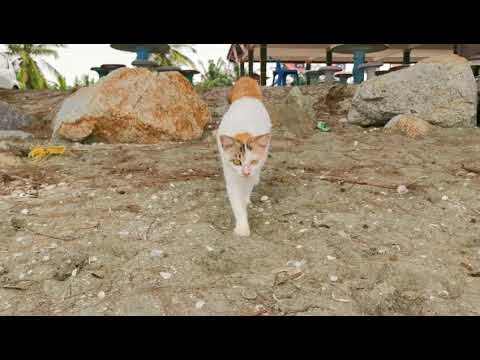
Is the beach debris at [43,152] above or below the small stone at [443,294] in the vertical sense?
above

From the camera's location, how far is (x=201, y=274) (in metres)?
2.44

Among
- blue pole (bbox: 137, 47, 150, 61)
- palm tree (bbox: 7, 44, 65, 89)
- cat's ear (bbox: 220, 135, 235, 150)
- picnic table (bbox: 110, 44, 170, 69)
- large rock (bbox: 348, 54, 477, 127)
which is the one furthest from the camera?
palm tree (bbox: 7, 44, 65, 89)

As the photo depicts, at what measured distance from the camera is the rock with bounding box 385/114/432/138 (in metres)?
6.30

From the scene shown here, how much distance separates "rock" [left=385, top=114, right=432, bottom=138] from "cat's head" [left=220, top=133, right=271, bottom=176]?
4.22m

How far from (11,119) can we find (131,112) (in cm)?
306

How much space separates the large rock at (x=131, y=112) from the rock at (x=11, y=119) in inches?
62.1

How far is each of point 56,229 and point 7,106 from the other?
595 cm

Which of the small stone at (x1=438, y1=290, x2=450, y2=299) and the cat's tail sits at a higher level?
the cat's tail

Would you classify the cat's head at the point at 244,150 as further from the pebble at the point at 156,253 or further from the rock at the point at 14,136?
the rock at the point at 14,136

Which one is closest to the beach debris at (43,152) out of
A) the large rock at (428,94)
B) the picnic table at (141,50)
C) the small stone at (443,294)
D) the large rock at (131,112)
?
the large rock at (131,112)

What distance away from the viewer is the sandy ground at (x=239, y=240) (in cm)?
219

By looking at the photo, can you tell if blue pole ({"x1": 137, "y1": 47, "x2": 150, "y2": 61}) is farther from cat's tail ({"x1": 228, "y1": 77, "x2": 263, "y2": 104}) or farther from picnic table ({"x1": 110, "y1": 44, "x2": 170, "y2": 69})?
cat's tail ({"x1": 228, "y1": 77, "x2": 263, "y2": 104})

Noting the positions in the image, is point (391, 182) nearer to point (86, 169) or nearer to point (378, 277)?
point (378, 277)

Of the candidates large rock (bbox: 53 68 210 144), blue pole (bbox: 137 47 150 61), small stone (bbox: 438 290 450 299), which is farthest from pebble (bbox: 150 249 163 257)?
blue pole (bbox: 137 47 150 61)
